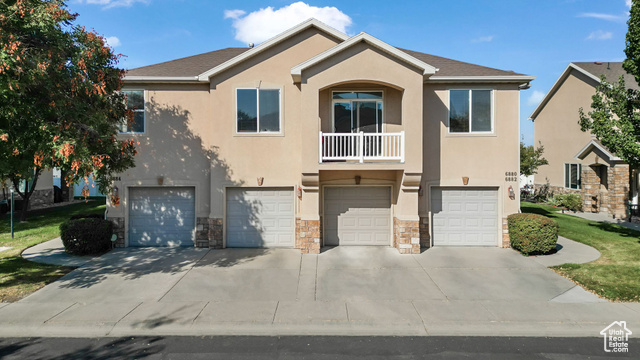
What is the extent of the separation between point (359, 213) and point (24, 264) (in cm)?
1049

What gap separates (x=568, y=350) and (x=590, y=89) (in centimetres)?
2030

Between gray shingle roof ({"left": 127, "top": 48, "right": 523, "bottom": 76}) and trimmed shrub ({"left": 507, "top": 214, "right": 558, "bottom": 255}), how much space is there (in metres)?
5.18

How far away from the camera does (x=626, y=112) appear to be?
1101 centimetres

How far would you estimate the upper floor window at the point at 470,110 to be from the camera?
11.6 m

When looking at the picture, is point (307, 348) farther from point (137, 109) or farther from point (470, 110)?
point (137, 109)

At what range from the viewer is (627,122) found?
1077cm

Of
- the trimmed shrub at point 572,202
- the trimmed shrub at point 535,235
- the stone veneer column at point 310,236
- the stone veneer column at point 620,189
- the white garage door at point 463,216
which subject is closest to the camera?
the trimmed shrub at point 535,235

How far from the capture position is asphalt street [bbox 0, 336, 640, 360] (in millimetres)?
5367

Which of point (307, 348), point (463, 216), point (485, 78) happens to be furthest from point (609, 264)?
point (307, 348)

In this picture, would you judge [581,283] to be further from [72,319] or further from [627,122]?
[72,319]

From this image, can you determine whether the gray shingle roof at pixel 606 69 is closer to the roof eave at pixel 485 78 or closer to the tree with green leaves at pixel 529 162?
the tree with green leaves at pixel 529 162

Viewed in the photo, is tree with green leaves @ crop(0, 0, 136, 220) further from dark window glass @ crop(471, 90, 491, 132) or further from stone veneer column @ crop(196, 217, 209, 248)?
dark window glass @ crop(471, 90, 491, 132)

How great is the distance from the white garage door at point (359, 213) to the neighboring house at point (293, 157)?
4 centimetres

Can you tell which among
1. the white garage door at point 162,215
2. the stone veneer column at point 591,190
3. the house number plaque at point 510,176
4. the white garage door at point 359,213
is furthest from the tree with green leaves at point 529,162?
the white garage door at point 162,215
